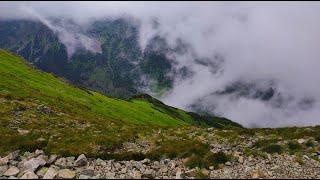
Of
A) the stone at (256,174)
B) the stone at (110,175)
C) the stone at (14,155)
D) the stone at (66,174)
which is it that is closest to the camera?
the stone at (256,174)

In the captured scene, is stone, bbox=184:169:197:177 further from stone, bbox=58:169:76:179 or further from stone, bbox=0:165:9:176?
stone, bbox=0:165:9:176

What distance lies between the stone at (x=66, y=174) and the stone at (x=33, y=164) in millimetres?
2015

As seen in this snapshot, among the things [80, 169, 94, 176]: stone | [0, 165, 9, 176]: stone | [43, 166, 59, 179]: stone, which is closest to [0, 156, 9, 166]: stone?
[0, 165, 9, 176]: stone

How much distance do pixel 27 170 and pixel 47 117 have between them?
22670 mm

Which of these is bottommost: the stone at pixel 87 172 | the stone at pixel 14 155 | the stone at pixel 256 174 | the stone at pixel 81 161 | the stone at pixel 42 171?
the stone at pixel 42 171

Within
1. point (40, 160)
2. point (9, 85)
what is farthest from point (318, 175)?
point (9, 85)

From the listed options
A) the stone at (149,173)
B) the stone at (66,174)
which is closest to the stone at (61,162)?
the stone at (66,174)

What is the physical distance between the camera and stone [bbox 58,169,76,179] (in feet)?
92.0

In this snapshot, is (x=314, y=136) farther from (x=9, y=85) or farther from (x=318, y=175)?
(x=9, y=85)

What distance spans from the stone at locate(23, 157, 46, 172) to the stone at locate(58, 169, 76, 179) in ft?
6.61

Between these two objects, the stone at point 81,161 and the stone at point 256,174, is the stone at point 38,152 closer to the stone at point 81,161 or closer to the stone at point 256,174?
the stone at point 81,161

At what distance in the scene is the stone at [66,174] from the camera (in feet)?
92.0

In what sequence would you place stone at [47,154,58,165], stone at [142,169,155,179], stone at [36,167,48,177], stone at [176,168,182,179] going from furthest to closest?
stone at [47,154,58,165]
stone at [36,167,48,177]
stone at [142,169,155,179]
stone at [176,168,182,179]

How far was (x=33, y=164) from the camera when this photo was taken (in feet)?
98.1
